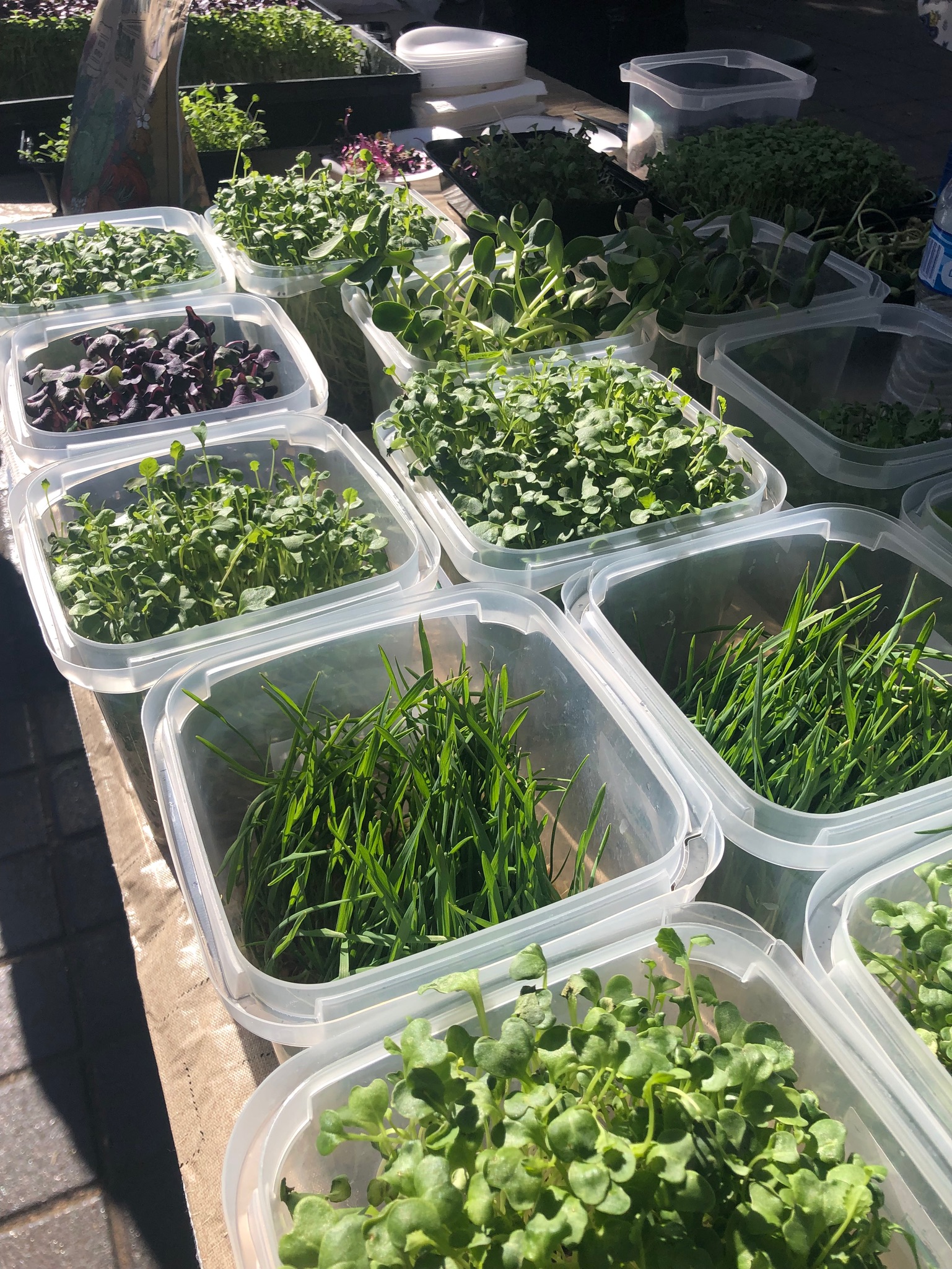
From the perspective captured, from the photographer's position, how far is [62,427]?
1.22m

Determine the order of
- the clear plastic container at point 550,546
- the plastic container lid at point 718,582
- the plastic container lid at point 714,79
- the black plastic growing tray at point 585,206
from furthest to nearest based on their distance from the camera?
the plastic container lid at point 714,79 → the black plastic growing tray at point 585,206 → the clear plastic container at point 550,546 → the plastic container lid at point 718,582

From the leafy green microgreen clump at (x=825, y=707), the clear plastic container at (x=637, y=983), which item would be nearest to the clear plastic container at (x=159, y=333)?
the leafy green microgreen clump at (x=825, y=707)

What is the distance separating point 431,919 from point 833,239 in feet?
4.80

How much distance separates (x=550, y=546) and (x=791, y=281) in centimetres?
86

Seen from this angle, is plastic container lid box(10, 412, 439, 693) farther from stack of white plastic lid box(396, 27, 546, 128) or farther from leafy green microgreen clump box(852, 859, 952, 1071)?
stack of white plastic lid box(396, 27, 546, 128)

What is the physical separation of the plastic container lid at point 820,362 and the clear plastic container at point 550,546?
10 cm

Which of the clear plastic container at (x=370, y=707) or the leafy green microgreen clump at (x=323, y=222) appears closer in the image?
the clear plastic container at (x=370, y=707)

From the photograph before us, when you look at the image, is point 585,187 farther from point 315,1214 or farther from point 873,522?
point 315,1214

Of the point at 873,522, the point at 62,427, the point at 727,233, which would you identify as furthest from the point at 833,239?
the point at 62,427

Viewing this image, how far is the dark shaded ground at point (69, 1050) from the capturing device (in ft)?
4.36

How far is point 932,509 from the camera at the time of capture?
3.36 feet

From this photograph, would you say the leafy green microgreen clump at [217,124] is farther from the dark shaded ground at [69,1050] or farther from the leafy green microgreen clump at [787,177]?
the dark shaded ground at [69,1050]

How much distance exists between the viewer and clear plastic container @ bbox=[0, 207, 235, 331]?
1422 mm

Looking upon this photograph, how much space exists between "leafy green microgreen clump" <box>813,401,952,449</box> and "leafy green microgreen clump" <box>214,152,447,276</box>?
633mm
